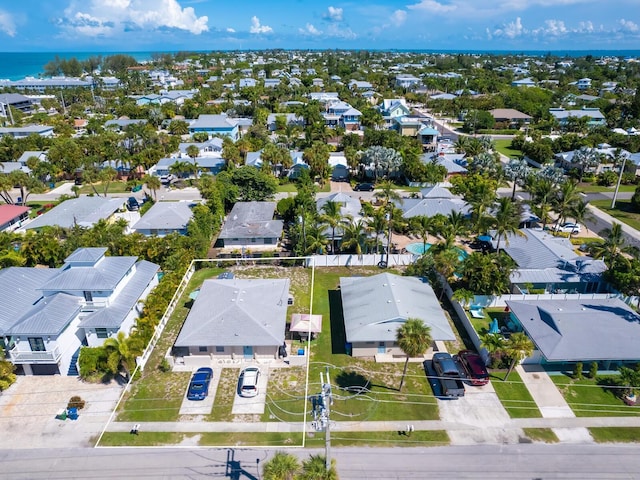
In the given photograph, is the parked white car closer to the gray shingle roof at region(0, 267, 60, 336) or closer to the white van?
the white van

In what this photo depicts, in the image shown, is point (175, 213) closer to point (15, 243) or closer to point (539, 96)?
point (15, 243)

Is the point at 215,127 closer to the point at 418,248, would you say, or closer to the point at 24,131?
the point at 24,131

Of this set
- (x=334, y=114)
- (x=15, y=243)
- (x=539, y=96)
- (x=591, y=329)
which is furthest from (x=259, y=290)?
(x=539, y=96)

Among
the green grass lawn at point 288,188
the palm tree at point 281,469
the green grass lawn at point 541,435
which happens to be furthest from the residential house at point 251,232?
the green grass lawn at point 541,435

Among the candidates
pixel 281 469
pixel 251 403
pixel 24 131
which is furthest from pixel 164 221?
pixel 24 131

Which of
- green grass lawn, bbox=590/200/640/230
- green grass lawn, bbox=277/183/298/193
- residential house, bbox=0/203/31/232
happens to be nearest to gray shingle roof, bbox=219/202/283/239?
green grass lawn, bbox=277/183/298/193

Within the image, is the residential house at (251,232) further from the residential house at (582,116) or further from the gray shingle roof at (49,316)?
the residential house at (582,116)
